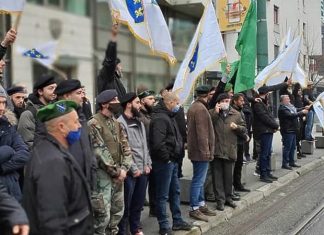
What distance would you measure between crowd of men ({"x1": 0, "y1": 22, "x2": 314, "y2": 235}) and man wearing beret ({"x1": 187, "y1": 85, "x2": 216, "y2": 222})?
1cm

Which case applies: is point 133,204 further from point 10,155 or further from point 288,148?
point 288,148

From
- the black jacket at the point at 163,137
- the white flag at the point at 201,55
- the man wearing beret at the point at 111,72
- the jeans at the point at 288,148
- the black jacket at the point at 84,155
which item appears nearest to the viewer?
the black jacket at the point at 84,155

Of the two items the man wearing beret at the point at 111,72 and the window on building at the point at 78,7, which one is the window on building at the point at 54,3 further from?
the man wearing beret at the point at 111,72

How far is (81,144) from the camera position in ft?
13.0

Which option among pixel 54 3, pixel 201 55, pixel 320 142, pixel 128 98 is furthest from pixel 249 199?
pixel 320 142

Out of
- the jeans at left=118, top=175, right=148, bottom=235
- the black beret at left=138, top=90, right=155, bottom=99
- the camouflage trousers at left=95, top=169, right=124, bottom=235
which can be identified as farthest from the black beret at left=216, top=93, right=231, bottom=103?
the camouflage trousers at left=95, top=169, right=124, bottom=235

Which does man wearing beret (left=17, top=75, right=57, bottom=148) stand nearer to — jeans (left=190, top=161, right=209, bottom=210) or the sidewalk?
the sidewalk

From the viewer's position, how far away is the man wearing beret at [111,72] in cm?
507

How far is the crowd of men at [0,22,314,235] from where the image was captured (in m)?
3.08

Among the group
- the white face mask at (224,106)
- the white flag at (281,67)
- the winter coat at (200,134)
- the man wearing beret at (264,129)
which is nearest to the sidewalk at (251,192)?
the man wearing beret at (264,129)

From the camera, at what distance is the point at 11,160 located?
391cm

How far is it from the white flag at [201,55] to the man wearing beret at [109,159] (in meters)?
1.86

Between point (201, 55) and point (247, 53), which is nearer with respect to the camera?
point (201, 55)

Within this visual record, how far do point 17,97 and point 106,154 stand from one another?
1.39 m
